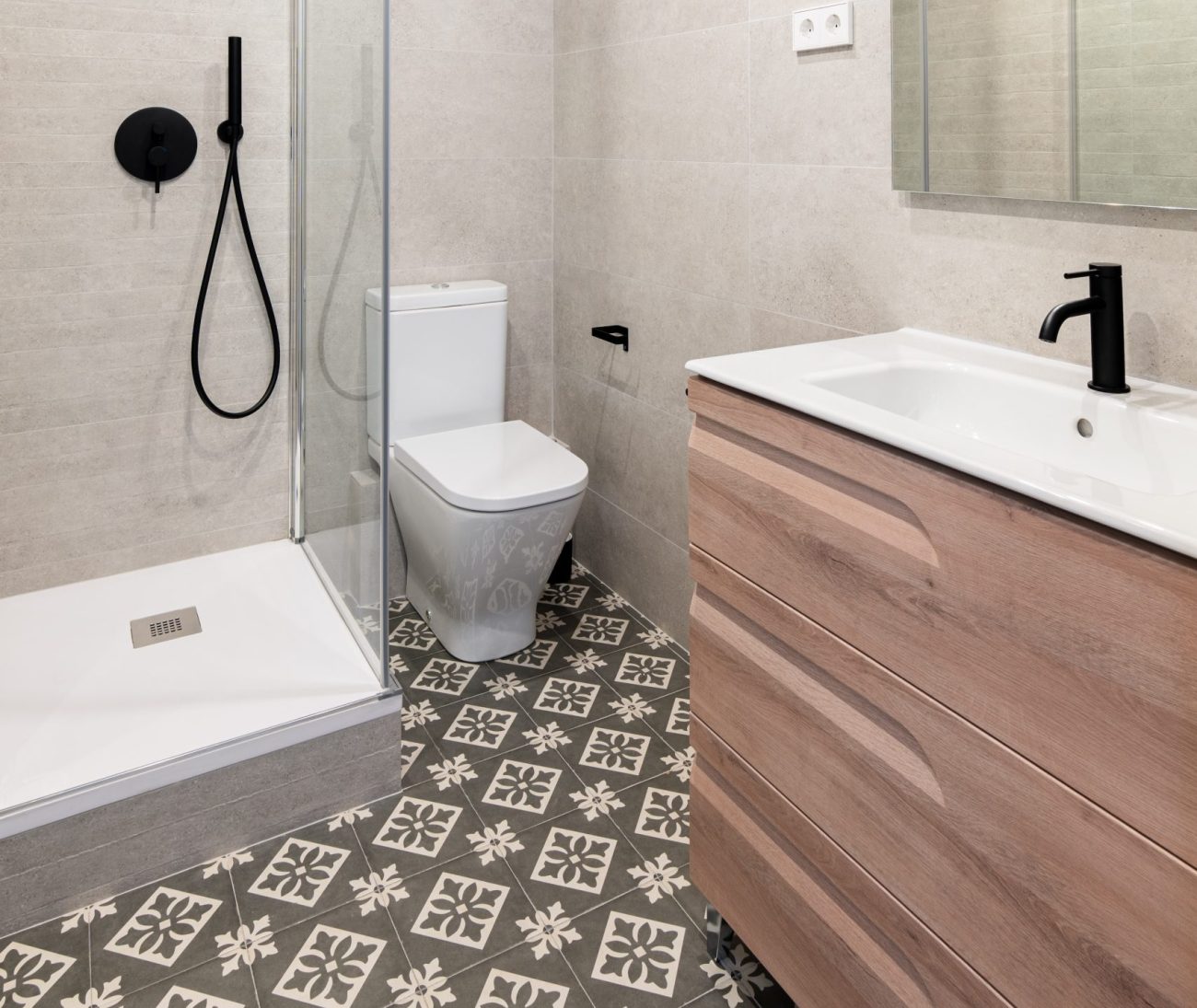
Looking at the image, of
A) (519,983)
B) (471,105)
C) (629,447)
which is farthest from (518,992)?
(471,105)

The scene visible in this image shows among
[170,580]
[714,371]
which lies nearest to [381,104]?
[714,371]

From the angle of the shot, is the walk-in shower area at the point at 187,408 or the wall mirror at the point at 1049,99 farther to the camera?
the walk-in shower area at the point at 187,408

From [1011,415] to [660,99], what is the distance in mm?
1247

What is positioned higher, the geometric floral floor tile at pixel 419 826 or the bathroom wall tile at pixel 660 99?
the bathroom wall tile at pixel 660 99

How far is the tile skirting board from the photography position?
159cm

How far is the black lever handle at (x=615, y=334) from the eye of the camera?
2430mm

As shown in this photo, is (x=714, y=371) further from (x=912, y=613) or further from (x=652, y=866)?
(x=652, y=866)

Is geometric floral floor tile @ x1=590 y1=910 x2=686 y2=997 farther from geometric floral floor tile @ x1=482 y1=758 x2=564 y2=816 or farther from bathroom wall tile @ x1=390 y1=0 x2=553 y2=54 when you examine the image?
bathroom wall tile @ x1=390 y1=0 x2=553 y2=54

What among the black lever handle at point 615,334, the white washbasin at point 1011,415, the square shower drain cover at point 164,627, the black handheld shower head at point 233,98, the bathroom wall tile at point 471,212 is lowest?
the square shower drain cover at point 164,627

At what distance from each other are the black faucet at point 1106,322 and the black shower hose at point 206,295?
1847 mm

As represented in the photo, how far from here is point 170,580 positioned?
7.75ft

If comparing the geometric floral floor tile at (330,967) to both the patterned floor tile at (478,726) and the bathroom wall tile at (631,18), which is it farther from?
the bathroom wall tile at (631,18)

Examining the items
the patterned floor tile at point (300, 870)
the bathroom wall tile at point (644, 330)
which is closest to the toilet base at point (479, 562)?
the bathroom wall tile at point (644, 330)

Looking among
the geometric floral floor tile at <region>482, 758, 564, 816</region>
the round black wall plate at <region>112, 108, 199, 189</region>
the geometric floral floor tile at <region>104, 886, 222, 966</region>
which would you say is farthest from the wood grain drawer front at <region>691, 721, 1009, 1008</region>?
the round black wall plate at <region>112, 108, 199, 189</region>
